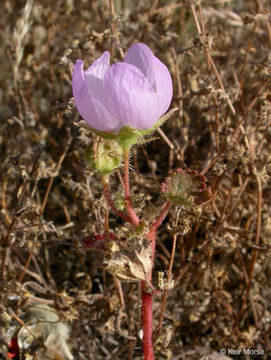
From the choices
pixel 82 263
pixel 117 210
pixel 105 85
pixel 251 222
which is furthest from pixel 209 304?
pixel 105 85

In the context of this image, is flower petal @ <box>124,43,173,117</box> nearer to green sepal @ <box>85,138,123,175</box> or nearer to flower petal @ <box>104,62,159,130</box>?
flower petal @ <box>104,62,159,130</box>

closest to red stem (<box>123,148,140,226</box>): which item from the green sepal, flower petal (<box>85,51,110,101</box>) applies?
the green sepal

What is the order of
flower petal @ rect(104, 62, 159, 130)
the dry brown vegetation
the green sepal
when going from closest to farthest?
flower petal @ rect(104, 62, 159, 130)
the green sepal
the dry brown vegetation

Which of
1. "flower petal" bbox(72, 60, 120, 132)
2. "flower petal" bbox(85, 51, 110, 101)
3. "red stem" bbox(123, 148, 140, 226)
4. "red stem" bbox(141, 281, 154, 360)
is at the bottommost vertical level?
"red stem" bbox(141, 281, 154, 360)

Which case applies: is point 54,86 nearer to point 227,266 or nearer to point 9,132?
point 9,132

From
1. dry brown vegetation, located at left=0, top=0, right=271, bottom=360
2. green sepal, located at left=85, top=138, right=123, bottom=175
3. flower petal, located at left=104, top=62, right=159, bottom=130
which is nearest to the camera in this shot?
flower petal, located at left=104, top=62, right=159, bottom=130

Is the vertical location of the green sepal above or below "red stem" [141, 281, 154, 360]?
above

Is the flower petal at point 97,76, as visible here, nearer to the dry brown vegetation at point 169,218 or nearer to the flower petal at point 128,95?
the flower petal at point 128,95

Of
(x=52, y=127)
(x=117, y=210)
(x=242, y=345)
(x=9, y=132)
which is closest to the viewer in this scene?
(x=117, y=210)

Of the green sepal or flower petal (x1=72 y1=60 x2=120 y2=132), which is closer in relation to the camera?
flower petal (x1=72 y1=60 x2=120 y2=132)
